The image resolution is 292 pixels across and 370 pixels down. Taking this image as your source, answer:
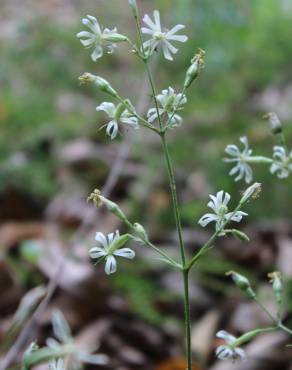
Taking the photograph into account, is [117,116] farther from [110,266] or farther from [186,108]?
[186,108]

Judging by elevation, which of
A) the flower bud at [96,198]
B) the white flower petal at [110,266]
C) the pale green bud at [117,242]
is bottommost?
the white flower petal at [110,266]

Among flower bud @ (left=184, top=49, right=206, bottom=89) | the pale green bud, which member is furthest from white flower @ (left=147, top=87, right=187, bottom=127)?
the pale green bud

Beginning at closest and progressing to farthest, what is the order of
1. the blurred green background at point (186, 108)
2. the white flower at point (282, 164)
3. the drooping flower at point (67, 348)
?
the drooping flower at point (67, 348) → the white flower at point (282, 164) → the blurred green background at point (186, 108)

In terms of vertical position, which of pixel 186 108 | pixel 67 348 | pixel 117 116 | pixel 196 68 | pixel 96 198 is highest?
pixel 186 108

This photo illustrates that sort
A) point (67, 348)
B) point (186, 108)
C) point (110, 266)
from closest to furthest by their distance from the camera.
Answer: point (67, 348), point (110, 266), point (186, 108)

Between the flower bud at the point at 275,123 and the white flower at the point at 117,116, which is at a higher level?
the flower bud at the point at 275,123

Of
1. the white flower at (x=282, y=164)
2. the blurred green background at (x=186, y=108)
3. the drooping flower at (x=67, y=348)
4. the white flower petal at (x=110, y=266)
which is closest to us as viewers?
the drooping flower at (x=67, y=348)

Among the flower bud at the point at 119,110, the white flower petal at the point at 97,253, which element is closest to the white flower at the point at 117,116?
the flower bud at the point at 119,110

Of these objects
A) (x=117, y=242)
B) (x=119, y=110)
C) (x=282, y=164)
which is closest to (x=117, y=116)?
(x=119, y=110)

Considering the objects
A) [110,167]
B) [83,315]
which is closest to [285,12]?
[110,167]

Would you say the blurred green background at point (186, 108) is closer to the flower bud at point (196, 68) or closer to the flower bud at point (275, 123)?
the flower bud at point (275, 123)
